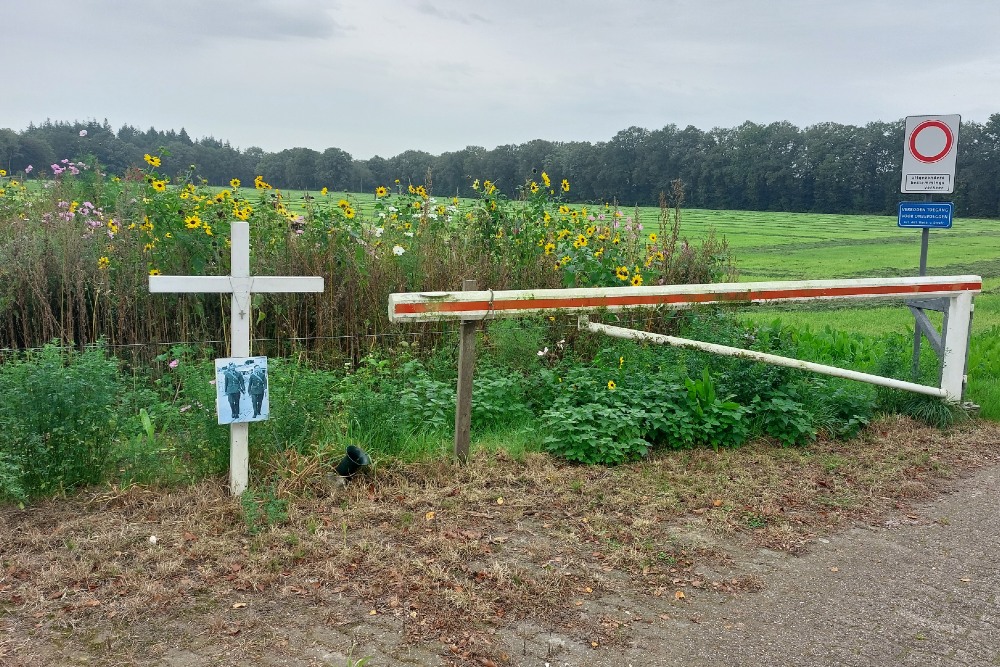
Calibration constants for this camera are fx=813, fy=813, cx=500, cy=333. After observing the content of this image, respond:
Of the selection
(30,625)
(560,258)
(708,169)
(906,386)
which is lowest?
(30,625)

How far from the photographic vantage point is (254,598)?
3510 mm

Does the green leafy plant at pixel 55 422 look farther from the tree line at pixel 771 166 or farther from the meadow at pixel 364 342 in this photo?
the tree line at pixel 771 166

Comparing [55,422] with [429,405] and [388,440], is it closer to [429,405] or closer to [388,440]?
[388,440]

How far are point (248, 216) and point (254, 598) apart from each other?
4790mm

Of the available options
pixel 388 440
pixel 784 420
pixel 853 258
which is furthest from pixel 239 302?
pixel 853 258

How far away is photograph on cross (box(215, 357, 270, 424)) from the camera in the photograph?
14.3ft

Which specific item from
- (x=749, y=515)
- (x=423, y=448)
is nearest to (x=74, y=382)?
(x=423, y=448)

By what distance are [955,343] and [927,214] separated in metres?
1.34

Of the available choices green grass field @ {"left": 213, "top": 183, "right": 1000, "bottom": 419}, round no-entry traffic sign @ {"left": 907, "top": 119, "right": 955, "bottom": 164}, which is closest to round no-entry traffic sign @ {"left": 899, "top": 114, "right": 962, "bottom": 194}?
round no-entry traffic sign @ {"left": 907, "top": 119, "right": 955, "bottom": 164}

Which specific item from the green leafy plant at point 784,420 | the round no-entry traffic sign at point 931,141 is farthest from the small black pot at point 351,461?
the round no-entry traffic sign at point 931,141

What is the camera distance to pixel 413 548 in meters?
4.01

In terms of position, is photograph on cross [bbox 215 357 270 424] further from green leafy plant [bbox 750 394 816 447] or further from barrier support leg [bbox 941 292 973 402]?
barrier support leg [bbox 941 292 973 402]

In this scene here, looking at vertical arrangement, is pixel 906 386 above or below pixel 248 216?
below

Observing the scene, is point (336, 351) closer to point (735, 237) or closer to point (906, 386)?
point (906, 386)
